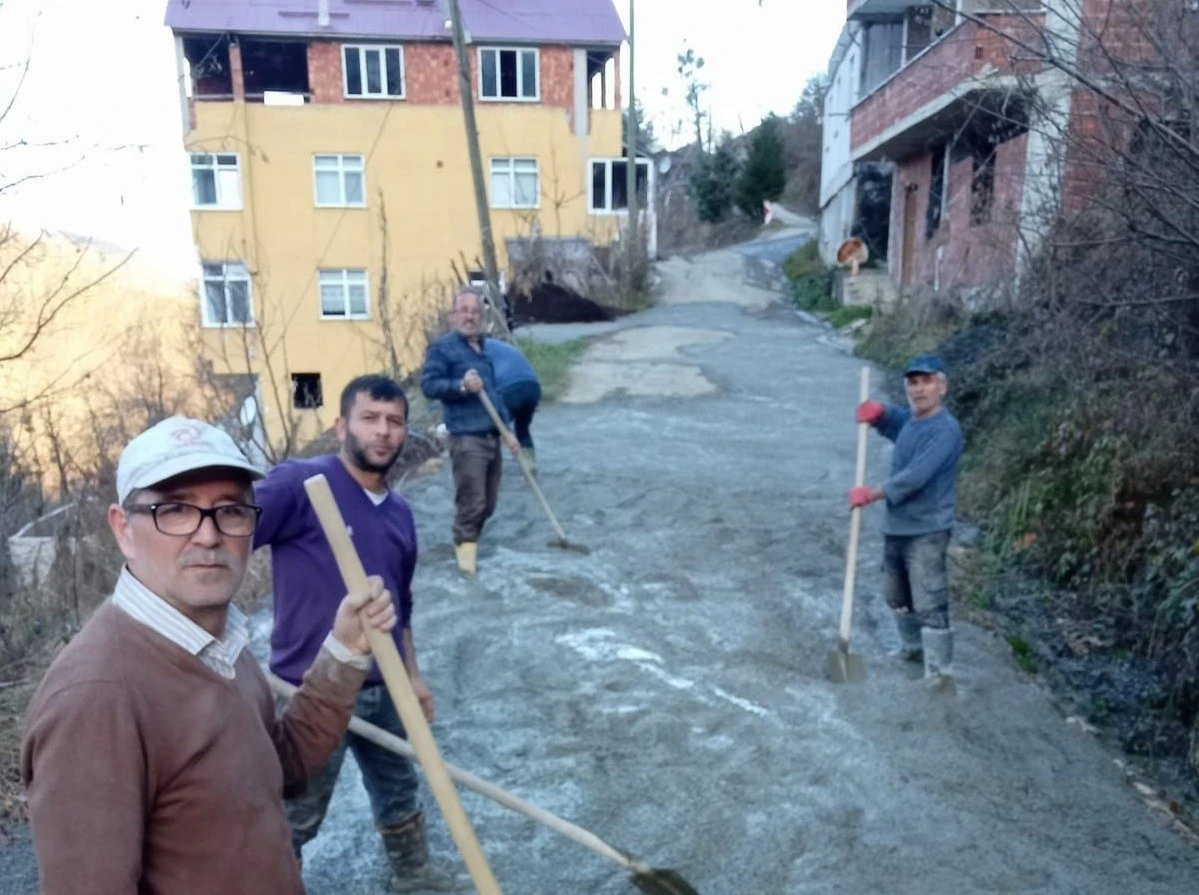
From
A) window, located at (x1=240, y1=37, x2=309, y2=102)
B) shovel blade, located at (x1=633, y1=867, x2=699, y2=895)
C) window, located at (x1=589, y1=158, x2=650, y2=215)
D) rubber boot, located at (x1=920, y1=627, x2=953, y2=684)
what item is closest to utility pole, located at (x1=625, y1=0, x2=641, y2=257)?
window, located at (x1=589, y1=158, x2=650, y2=215)

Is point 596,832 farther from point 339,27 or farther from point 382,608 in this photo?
point 339,27

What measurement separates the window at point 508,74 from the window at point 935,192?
1140 centimetres

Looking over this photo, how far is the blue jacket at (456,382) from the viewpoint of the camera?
19.3 ft

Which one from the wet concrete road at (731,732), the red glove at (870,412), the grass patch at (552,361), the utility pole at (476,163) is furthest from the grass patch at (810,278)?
the red glove at (870,412)

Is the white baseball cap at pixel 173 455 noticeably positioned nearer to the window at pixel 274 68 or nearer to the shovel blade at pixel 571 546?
the shovel blade at pixel 571 546

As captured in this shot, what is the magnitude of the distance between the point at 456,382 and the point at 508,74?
68.0 ft

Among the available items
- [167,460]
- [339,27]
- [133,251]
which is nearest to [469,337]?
[133,251]

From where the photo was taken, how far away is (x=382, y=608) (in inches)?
75.8

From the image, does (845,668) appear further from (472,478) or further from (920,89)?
(920,89)

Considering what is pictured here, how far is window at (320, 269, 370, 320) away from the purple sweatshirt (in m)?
22.0

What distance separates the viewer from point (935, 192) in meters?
16.7

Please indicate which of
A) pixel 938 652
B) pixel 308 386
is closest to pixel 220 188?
pixel 308 386

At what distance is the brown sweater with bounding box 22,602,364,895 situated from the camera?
1402 millimetres

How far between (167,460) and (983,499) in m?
6.84
